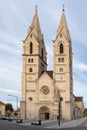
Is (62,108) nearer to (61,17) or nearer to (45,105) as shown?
(45,105)

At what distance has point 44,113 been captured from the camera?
392 feet

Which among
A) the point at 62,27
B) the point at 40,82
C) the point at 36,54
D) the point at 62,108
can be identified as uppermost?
the point at 62,27

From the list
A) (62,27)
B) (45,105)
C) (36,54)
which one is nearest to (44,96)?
(45,105)

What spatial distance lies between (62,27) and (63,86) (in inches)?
753

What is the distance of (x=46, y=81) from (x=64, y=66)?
277 inches

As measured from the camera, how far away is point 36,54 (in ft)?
398

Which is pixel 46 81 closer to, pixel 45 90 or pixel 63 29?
pixel 45 90

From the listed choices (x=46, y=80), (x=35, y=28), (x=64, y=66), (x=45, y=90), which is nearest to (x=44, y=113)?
(x=45, y=90)

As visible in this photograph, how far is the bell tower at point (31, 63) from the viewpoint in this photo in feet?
391

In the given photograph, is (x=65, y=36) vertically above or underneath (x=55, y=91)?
above

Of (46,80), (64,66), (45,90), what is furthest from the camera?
(46,80)

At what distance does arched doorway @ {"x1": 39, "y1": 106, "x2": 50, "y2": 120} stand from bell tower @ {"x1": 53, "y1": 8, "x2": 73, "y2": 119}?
15.0 feet

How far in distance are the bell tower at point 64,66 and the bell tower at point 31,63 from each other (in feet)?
17.6

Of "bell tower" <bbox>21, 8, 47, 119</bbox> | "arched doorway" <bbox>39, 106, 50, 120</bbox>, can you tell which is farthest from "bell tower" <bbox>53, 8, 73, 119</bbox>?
"bell tower" <bbox>21, 8, 47, 119</bbox>
